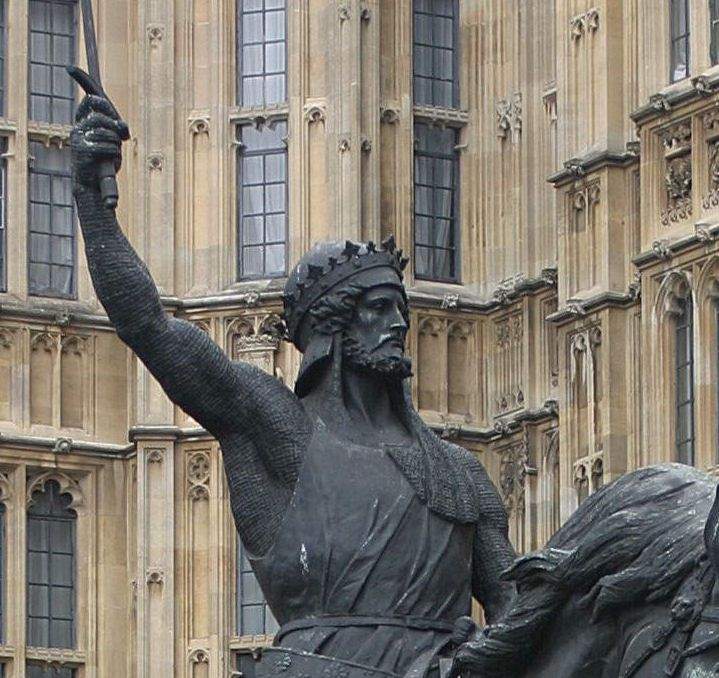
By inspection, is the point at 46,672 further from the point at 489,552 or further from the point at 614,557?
the point at 614,557

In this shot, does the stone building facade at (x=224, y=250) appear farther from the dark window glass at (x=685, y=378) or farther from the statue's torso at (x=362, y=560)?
the statue's torso at (x=362, y=560)

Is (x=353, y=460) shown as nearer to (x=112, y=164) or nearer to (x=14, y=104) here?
(x=112, y=164)

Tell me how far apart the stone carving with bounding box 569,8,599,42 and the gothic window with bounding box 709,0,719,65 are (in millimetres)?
2072

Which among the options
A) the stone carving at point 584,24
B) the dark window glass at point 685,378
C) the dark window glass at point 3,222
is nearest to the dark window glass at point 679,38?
the stone carving at point 584,24

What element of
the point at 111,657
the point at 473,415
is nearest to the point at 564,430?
the point at 473,415

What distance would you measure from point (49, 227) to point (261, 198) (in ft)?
6.52

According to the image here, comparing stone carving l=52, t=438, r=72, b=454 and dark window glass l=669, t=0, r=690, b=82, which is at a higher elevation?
dark window glass l=669, t=0, r=690, b=82

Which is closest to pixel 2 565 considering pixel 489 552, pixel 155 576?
Result: pixel 155 576

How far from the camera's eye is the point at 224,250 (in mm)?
42156

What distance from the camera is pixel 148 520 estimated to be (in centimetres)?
4191

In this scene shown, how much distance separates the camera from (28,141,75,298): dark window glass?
4262 centimetres

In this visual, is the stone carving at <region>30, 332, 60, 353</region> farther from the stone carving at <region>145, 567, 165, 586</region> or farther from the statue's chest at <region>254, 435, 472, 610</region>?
the statue's chest at <region>254, 435, 472, 610</region>

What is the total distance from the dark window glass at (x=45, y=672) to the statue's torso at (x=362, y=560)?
31818 millimetres

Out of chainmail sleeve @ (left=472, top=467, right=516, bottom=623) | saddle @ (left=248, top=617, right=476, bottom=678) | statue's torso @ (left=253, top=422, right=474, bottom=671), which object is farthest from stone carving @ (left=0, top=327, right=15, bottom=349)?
saddle @ (left=248, top=617, right=476, bottom=678)
